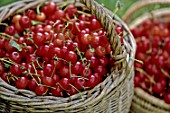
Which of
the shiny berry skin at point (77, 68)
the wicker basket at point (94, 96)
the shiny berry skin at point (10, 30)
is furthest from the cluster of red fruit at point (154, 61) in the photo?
the shiny berry skin at point (10, 30)

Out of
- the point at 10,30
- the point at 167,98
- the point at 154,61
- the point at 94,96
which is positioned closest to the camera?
the point at 94,96

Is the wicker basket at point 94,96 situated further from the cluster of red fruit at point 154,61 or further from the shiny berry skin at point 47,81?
the cluster of red fruit at point 154,61

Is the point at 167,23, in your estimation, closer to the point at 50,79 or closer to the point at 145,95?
the point at 145,95

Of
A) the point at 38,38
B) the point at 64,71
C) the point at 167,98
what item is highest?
the point at 38,38

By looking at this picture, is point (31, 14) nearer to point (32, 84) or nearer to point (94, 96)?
point (32, 84)

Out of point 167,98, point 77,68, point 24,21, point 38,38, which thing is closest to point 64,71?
point 77,68

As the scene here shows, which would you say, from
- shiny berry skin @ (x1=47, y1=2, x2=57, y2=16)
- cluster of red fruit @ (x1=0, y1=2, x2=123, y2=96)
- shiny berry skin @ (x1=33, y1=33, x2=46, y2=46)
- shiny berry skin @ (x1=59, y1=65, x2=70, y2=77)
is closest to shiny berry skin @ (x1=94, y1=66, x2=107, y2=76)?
cluster of red fruit @ (x1=0, y1=2, x2=123, y2=96)

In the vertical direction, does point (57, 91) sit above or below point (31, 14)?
below
